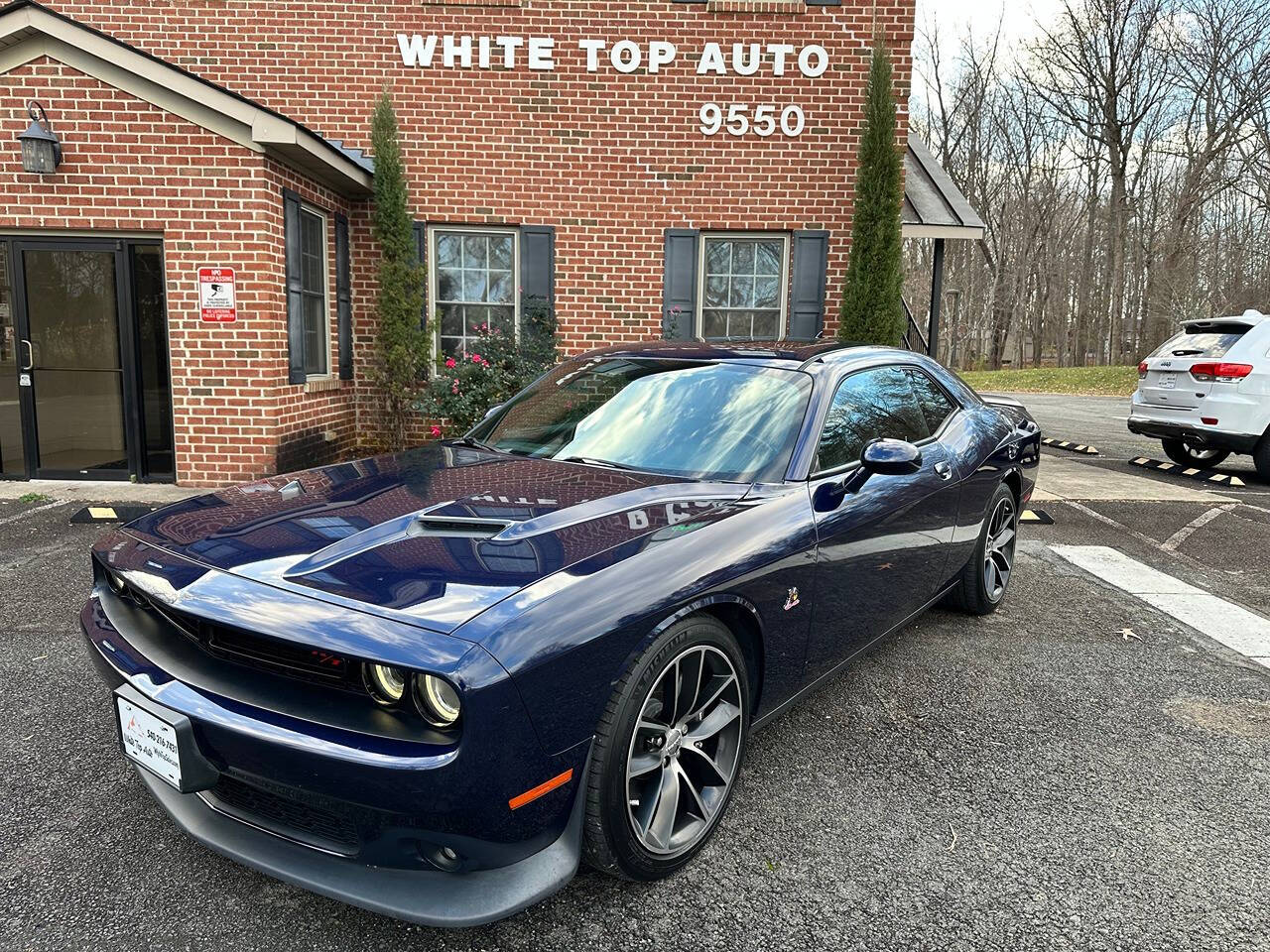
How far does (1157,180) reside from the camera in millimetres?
33406

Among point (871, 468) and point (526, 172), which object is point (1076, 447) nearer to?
point (526, 172)

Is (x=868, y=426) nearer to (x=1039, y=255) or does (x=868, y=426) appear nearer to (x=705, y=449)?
(x=705, y=449)

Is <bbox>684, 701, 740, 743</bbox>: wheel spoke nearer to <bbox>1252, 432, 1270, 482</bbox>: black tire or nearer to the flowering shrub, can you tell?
the flowering shrub

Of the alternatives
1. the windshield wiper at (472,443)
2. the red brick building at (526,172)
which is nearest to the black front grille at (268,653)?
the windshield wiper at (472,443)

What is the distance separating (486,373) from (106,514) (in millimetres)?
3452

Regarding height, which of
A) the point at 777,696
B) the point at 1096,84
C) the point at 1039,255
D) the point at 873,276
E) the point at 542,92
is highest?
the point at 1096,84

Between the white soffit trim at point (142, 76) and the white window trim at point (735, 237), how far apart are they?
4136 mm

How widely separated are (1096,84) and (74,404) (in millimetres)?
35905

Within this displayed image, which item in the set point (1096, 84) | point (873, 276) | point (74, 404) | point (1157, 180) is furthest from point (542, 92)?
point (1157, 180)

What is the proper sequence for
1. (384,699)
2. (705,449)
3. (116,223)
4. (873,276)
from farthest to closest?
(873,276) → (116,223) → (705,449) → (384,699)

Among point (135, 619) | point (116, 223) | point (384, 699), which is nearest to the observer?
point (384, 699)

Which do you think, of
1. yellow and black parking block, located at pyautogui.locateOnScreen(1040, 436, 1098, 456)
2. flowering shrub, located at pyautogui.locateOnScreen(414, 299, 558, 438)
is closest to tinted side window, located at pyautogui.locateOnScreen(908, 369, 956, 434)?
flowering shrub, located at pyautogui.locateOnScreen(414, 299, 558, 438)

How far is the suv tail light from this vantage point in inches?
342

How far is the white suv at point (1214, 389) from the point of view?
8664 mm
